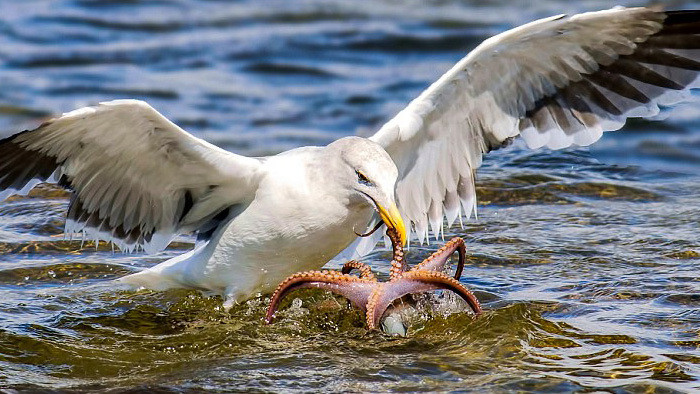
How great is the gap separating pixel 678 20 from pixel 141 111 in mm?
3213

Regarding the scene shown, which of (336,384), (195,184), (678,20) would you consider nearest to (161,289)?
(195,184)

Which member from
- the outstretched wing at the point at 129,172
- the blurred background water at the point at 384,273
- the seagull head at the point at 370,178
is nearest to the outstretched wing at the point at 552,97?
the seagull head at the point at 370,178

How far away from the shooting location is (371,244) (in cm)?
721

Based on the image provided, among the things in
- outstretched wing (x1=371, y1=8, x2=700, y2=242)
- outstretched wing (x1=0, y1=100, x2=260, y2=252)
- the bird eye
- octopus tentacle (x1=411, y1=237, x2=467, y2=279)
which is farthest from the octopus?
outstretched wing (x1=371, y1=8, x2=700, y2=242)

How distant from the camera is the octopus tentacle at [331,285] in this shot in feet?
19.6

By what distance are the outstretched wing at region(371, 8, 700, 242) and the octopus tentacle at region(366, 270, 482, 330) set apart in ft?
3.22

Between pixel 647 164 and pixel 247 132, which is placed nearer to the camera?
pixel 647 164

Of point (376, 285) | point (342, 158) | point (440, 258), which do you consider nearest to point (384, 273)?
point (440, 258)

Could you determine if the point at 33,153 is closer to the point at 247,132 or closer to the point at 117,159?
the point at 117,159

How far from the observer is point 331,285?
605 centimetres

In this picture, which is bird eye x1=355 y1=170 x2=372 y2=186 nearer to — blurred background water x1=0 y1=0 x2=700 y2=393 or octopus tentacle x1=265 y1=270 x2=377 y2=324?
octopus tentacle x1=265 y1=270 x2=377 y2=324

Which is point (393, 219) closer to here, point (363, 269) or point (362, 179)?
point (362, 179)

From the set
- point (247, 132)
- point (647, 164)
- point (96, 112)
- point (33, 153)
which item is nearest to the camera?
point (96, 112)

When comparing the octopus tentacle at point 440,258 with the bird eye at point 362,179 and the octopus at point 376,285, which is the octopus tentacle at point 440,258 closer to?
the octopus at point 376,285
